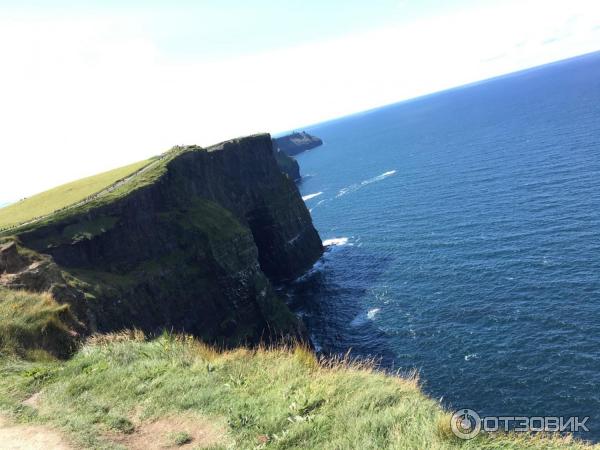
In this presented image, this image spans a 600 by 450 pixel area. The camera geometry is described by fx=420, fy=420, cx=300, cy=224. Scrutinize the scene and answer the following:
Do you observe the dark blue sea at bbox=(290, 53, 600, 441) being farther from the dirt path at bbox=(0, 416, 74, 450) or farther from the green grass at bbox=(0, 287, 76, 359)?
the dirt path at bbox=(0, 416, 74, 450)

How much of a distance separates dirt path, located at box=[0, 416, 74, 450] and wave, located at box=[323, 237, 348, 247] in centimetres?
8679

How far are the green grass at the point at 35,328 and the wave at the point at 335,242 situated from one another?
261 ft

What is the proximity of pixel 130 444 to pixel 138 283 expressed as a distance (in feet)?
151

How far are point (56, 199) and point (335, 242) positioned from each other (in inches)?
2312

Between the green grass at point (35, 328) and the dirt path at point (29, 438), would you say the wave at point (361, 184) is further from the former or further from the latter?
the dirt path at point (29, 438)

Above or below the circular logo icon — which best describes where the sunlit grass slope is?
above

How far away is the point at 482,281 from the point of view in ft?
201

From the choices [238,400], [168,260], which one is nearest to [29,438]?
[238,400]

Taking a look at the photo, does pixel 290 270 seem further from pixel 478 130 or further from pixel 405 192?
pixel 478 130

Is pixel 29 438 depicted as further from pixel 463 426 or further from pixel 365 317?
pixel 365 317

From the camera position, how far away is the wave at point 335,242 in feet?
323

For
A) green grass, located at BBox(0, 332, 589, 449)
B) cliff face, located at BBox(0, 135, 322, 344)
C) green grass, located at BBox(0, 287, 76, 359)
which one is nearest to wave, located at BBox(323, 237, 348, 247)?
cliff face, located at BBox(0, 135, 322, 344)

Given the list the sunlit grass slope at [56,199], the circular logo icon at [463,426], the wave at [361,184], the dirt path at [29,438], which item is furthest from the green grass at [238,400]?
the wave at [361,184]

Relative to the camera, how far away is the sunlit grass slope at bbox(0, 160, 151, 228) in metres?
59.2
